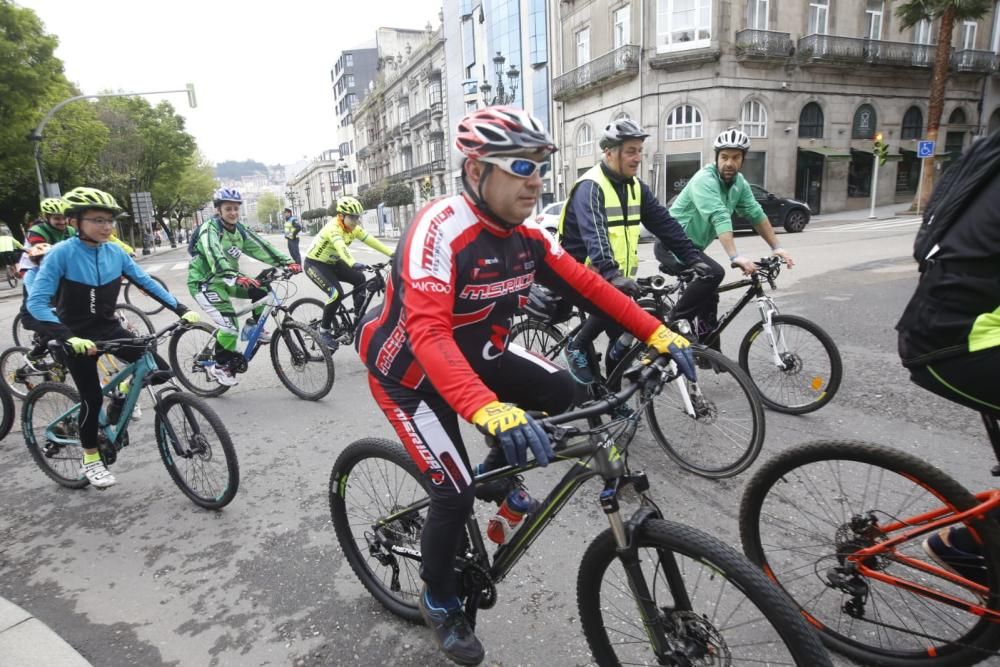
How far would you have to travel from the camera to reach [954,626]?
2.16 metres

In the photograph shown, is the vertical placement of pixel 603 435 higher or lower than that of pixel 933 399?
higher

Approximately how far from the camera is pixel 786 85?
29.4 meters

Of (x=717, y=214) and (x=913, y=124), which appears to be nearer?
(x=717, y=214)

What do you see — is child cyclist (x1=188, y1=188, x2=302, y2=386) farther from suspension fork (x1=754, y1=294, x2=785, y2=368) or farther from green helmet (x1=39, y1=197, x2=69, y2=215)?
suspension fork (x1=754, y1=294, x2=785, y2=368)

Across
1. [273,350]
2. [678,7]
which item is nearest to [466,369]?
[273,350]

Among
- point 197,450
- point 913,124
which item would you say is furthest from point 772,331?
point 913,124

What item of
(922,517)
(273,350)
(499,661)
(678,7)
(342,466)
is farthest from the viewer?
(678,7)

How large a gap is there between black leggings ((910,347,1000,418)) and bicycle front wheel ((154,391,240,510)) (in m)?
3.51

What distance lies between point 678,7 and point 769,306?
29.8 meters

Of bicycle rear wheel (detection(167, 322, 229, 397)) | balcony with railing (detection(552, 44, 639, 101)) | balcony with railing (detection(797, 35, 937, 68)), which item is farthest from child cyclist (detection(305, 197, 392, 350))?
balcony with railing (detection(797, 35, 937, 68))

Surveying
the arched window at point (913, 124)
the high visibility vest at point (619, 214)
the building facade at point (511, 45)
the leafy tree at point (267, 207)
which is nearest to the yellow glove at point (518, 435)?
the high visibility vest at point (619, 214)

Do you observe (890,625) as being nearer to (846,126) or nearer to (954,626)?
(954,626)

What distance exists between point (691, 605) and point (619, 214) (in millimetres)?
3030

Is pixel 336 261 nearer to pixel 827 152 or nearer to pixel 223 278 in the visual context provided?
pixel 223 278
